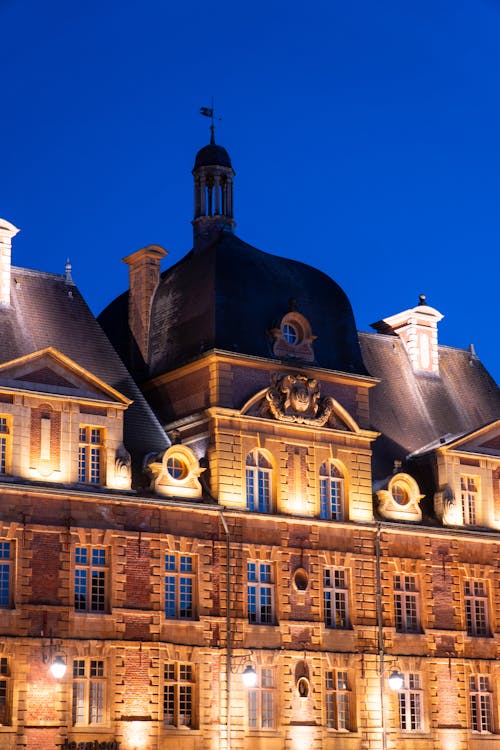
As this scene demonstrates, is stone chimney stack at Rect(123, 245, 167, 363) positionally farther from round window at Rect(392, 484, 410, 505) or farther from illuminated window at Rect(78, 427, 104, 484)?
round window at Rect(392, 484, 410, 505)

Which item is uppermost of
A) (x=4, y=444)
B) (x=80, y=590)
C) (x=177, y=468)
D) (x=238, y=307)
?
(x=238, y=307)

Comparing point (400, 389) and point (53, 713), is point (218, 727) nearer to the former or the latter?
point (53, 713)

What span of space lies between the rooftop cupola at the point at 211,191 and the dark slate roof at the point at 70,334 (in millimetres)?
6548

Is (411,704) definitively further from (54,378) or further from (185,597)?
(54,378)

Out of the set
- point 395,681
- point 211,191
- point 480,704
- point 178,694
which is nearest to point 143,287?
point 211,191

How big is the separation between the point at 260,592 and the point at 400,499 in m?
7.49

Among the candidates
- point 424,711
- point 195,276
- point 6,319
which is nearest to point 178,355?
point 195,276

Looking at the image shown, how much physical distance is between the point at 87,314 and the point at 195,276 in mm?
4228

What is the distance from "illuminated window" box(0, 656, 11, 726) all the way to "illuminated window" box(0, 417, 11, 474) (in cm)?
561

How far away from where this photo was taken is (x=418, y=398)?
198ft

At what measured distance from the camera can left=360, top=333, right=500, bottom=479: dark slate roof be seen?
5816 centimetres

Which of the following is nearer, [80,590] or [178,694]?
[80,590]

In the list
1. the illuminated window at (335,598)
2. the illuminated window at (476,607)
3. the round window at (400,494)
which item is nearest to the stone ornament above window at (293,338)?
the round window at (400,494)

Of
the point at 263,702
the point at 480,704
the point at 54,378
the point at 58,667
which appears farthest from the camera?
the point at 480,704
